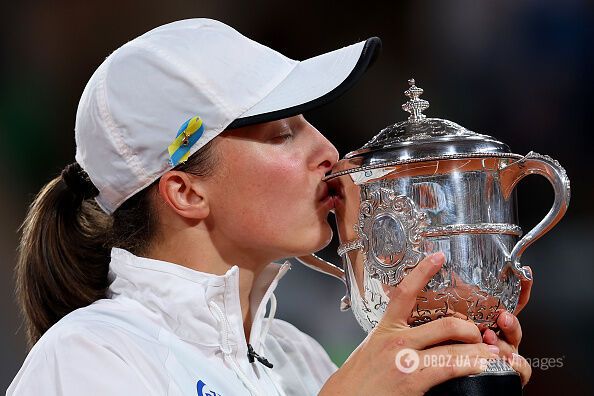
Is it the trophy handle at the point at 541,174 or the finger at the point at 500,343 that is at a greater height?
the trophy handle at the point at 541,174

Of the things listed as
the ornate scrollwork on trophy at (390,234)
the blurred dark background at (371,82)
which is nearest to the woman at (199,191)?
the ornate scrollwork on trophy at (390,234)

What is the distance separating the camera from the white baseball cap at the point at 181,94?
146 centimetres

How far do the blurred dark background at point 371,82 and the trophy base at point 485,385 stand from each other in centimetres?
205

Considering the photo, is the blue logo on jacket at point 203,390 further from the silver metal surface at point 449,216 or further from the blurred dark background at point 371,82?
the blurred dark background at point 371,82

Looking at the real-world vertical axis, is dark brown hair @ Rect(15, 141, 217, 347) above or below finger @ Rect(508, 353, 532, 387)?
above

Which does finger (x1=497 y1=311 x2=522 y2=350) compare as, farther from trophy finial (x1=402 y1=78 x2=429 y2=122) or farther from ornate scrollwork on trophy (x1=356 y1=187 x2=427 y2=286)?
trophy finial (x1=402 y1=78 x2=429 y2=122)

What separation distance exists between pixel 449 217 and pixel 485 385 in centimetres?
25

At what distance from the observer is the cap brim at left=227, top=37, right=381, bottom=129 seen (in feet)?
4.79

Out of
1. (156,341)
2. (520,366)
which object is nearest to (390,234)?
Result: (520,366)

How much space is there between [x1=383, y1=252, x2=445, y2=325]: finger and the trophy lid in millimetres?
153

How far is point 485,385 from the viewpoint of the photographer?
1.26 metres

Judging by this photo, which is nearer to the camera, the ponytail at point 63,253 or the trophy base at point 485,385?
the trophy base at point 485,385

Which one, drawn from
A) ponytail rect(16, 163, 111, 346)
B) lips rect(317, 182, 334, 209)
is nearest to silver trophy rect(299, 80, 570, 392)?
lips rect(317, 182, 334, 209)

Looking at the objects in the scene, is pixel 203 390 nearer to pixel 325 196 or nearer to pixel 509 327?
pixel 325 196
